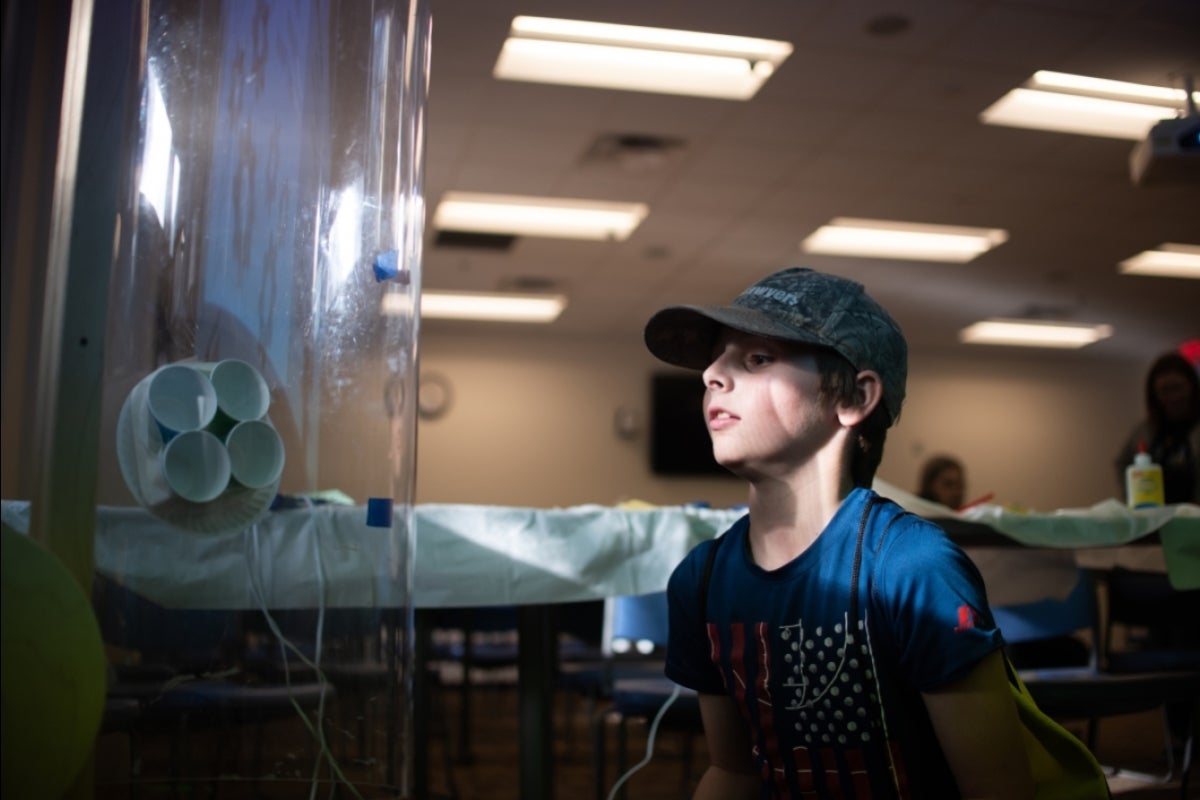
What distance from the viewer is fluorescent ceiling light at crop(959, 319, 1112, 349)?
1012cm

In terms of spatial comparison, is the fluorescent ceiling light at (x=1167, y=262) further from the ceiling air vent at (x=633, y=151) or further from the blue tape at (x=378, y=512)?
the blue tape at (x=378, y=512)

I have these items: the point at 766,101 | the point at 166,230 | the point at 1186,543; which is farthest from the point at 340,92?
the point at 766,101

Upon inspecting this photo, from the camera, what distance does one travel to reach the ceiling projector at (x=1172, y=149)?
172 inches

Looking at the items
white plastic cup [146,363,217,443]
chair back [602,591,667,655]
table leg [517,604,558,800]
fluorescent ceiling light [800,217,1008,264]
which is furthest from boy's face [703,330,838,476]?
fluorescent ceiling light [800,217,1008,264]

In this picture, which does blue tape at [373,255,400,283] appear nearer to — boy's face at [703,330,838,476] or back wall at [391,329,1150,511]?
boy's face at [703,330,838,476]

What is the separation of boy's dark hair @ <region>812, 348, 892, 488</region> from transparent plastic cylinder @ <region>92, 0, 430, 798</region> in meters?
0.49

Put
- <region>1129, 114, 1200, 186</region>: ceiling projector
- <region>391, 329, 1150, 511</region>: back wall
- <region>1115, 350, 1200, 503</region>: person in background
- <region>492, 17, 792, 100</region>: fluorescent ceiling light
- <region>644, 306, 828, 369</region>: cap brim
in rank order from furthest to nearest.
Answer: <region>391, 329, 1150, 511</region>: back wall, <region>492, 17, 792, 100</region>: fluorescent ceiling light, <region>1129, 114, 1200, 186</region>: ceiling projector, <region>1115, 350, 1200, 503</region>: person in background, <region>644, 306, 828, 369</region>: cap brim

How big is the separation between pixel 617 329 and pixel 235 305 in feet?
31.1

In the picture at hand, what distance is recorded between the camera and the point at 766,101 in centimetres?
530

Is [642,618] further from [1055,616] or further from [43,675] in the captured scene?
[43,675]

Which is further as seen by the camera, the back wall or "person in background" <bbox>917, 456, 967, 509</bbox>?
the back wall

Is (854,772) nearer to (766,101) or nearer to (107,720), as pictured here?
(107,720)

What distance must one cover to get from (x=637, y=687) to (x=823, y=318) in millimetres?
1331

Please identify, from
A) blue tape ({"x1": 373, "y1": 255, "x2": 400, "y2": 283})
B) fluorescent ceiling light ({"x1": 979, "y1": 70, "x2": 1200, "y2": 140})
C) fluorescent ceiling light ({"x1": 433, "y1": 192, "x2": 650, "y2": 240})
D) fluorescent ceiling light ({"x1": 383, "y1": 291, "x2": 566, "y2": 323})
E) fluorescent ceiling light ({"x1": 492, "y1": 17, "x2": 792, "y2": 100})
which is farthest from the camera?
fluorescent ceiling light ({"x1": 383, "y1": 291, "x2": 566, "y2": 323})
